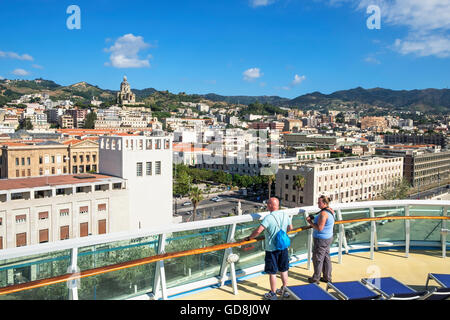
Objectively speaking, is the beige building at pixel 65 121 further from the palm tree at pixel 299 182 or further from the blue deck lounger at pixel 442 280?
the blue deck lounger at pixel 442 280

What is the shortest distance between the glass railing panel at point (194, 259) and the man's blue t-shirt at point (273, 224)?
0.48 metres

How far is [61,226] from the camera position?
21.8 meters

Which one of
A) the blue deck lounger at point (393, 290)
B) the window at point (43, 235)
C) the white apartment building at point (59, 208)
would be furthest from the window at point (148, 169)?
the blue deck lounger at point (393, 290)

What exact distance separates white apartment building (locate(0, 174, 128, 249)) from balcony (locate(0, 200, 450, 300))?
19102mm

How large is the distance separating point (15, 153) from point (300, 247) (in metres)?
44.6

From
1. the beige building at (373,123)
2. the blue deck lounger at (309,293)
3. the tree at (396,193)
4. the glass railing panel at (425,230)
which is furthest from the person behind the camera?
the beige building at (373,123)

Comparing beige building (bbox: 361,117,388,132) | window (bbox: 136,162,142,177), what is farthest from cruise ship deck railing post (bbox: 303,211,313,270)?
beige building (bbox: 361,117,388,132)

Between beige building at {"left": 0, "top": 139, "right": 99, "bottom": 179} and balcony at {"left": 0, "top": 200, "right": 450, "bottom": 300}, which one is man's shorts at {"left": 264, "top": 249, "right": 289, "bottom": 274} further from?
beige building at {"left": 0, "top": 139, "right": 99, "bottom": 179}

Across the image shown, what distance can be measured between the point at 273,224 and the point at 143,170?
23.6 meters

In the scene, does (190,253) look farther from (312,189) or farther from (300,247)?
(312,189)

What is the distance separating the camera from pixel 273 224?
3.81 meters

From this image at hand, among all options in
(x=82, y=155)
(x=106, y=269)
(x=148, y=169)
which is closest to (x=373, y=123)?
(x=82, y=155)

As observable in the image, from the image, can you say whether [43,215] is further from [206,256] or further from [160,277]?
[160,277]

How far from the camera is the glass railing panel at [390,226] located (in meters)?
5.49
